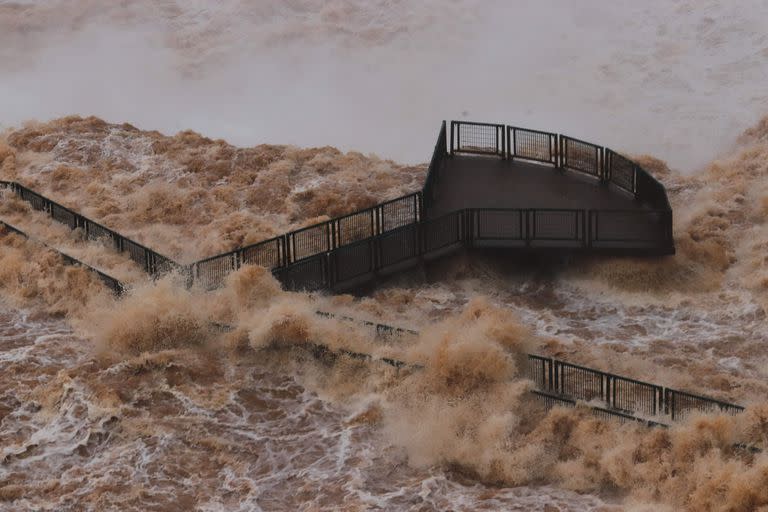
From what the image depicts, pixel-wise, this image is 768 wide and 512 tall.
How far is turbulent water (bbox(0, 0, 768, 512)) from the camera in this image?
17.3 meters

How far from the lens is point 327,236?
24797 mm

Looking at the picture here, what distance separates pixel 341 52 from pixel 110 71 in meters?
10.9

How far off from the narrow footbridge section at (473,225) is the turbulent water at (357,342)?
19.9 inches

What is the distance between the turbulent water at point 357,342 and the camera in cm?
1730

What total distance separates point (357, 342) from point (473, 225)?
198 inches

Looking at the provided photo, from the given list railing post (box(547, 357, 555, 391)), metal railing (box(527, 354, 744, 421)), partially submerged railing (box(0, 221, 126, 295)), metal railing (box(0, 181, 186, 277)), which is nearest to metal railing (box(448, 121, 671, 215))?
metal railing (box(527, 354, 744, 421))

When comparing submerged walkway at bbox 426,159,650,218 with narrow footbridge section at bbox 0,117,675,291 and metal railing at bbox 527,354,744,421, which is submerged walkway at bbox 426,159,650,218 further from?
metal railing at bbox 527,354,744,421

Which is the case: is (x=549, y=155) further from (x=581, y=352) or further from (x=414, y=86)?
(x=414, y=86)

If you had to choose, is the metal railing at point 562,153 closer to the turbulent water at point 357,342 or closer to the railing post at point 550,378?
the turbulent water at point 357,342

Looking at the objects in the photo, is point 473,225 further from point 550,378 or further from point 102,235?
point 102,235

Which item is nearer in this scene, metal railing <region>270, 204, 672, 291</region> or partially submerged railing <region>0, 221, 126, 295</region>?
partially submerged railing <region>0, 221, 126, 295</region>

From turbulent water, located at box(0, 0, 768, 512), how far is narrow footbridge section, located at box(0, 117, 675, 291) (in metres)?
0.51

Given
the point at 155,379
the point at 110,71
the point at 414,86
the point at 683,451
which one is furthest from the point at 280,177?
the point at 110,71

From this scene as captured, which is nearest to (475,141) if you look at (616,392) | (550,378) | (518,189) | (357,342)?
(518,189)
